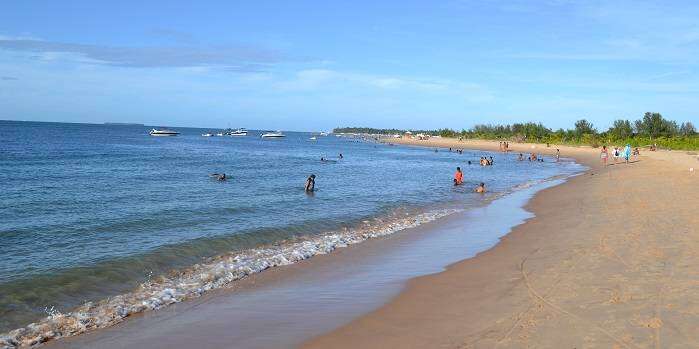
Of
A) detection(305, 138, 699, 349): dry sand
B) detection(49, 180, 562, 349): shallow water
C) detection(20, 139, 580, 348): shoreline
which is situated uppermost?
detection(305, 138, 699, 349): dry sand

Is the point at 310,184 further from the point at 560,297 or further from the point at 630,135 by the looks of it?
the point at 630,135

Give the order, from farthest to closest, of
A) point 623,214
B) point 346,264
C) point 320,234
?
point 623,214, point 320,234, point 346,264

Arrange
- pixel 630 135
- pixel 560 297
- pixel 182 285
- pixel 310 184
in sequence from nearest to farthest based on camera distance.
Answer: pixel 560 297 → pixel 182 285 → pixel 310 184 → pixel 630 135

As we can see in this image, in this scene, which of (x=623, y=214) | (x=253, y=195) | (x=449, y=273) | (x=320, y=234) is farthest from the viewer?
(x=253, y=195)

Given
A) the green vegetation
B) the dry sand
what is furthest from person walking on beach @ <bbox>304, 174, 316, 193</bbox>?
the green vegetation

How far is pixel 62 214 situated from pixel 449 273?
1423 centimetres

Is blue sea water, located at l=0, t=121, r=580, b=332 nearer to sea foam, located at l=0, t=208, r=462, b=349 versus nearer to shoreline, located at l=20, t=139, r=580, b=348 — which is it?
sea foam, located at l=0, t=208, r=462, b=349

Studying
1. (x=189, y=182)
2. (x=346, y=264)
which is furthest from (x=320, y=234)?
(x=189, y=182)

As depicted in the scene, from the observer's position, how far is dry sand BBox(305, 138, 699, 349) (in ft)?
22.0

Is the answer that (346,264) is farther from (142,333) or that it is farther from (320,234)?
(142,333)

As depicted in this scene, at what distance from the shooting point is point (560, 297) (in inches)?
328

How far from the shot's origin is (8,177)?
3031 cm

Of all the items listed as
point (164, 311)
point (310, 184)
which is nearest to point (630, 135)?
point (310, 184)

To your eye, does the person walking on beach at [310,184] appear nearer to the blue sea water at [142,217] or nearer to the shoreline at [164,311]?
the blue sea water at [142,217]
